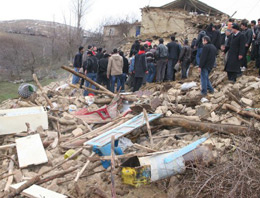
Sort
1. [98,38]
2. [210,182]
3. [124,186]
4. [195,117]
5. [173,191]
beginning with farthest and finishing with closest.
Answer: [98,38]
[195,117]
[124,186]
[173,191]
[210,182]

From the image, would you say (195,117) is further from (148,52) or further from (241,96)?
(148,52)

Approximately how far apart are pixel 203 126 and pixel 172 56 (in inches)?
193

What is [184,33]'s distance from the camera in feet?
58.2

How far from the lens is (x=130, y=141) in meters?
5.21

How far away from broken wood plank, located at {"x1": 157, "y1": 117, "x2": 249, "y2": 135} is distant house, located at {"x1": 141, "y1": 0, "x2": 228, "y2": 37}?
Answer: 1352 centimetres

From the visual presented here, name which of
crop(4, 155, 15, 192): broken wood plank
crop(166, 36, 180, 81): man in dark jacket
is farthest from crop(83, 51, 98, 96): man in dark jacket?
crop(4, 155, 15, 192): broken wood plank

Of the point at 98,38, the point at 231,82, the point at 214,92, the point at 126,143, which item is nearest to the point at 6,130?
the point at 126,143

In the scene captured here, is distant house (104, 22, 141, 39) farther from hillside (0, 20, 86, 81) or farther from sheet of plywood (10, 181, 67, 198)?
sheet of plywood (10, 181, 67, 198)

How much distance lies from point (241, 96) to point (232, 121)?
1.32 metres

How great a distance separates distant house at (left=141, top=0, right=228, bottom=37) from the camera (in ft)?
61.0

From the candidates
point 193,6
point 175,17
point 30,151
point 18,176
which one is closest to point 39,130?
point 30,151

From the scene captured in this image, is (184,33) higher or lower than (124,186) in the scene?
higher

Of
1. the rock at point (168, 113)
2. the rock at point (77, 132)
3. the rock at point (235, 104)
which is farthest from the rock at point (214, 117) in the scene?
the rock at point (77, 132)

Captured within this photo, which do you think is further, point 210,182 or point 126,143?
point 126,143
